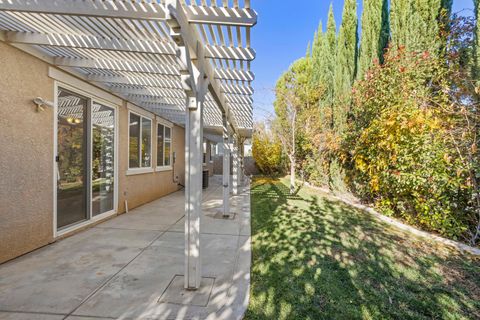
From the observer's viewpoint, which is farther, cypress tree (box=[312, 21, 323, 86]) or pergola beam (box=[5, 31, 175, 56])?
cypress tree (box=[312, 21, 323, 86])

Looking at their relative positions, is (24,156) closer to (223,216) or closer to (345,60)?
(223,216)

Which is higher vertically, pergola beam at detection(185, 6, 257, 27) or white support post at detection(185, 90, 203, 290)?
pergola beam at detection(185, 6, 257, 27)

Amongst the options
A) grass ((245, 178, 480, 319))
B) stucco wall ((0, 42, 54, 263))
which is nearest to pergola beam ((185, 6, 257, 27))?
stucco wall ((0, 42, 54, 263))

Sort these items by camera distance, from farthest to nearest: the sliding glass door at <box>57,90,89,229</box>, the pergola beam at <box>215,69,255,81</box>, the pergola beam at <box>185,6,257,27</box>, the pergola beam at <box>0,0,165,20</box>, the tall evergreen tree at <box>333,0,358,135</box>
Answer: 1. the tall evergreen tree at <box>333,0,358,135</box>
2. the sliding glass door at <box>57,90,89,229</box>
3. the pergola beam at <box>215,69,255,81</box>
4. the pergola beam at <box>185,6,257,27</box>
5. the pergola beam at <box>0,0,165,20</box>

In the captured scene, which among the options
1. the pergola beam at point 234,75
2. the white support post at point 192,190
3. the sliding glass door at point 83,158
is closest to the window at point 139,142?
the sliding glass door at point 83,158

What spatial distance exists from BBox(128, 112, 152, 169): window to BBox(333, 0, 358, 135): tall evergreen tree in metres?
6.42

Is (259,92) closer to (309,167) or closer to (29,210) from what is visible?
(309,167)

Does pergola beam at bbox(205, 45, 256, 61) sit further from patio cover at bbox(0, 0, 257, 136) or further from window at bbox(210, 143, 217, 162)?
window at bbox(210, 143, 217, 162)

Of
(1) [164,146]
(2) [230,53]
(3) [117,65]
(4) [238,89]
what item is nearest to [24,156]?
(3) [117,65]

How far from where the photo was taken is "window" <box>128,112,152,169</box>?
21.8 feet

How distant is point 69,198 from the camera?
4.48 meters

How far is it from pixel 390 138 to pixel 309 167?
6.42 metres

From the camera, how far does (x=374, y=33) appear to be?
779cm

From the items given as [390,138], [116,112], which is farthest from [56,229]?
[390,138]
